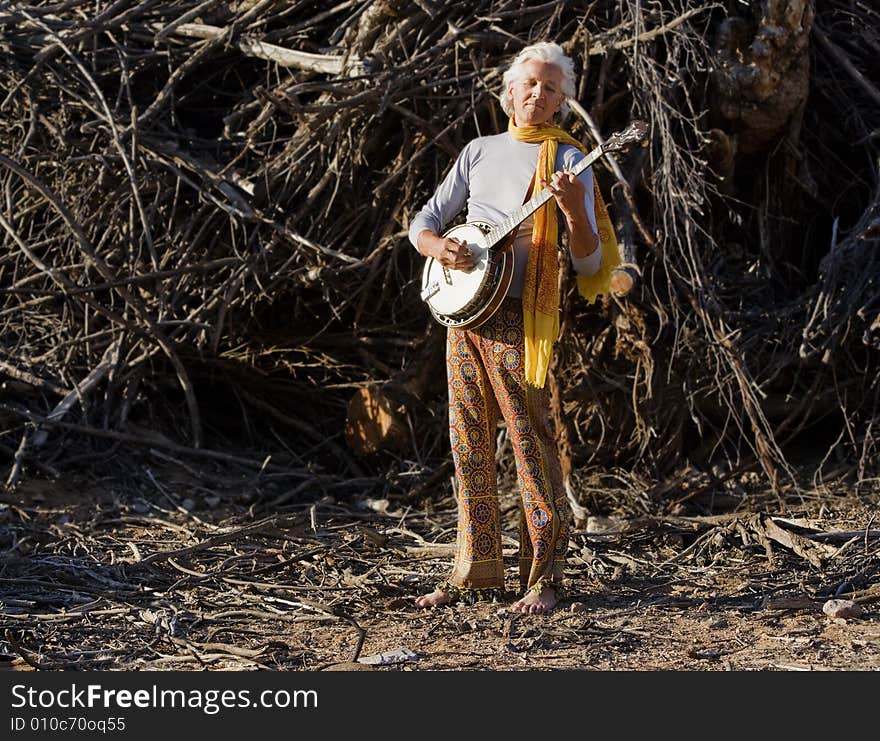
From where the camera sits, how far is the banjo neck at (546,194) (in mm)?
3289

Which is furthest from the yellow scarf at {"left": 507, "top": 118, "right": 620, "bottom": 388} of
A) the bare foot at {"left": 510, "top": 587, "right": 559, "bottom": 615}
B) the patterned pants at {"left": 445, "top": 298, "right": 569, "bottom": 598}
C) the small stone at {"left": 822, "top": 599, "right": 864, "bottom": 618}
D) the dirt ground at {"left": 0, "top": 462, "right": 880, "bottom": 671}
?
the small stone at {"left": 822, "top": 599, "right": 864, "bottom": 618}

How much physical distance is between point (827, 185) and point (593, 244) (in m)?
2.51

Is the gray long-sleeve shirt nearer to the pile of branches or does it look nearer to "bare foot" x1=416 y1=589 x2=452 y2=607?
"bare foot" x1=416 y1=589 x2=452 y2=607

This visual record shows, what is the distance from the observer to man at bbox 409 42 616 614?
3586mm

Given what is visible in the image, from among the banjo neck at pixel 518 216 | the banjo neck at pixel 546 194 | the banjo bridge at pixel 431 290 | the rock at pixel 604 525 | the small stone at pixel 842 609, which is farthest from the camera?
the rock at pixel 604 525

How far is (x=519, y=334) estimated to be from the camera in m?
3.68

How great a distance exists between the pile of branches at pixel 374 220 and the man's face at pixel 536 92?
1160 millimetres

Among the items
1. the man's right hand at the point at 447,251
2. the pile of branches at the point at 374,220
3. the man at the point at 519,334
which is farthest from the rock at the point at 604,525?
the man's right hand at the point at 447,251

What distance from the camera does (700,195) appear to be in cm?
494

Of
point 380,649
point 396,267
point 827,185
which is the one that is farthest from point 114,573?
point 827,185

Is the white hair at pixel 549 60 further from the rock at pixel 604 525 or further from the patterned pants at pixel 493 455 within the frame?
the rock at pixel 604 525

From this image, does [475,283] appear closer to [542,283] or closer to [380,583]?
[542,283]

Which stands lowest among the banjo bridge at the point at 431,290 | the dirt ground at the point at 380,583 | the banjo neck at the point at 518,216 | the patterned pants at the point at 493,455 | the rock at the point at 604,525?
the rock at the point at 604,525

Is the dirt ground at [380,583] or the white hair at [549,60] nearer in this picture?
the dirt ground at [380,583]
